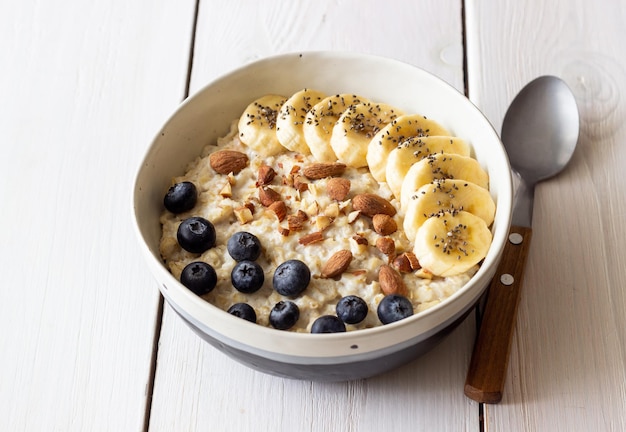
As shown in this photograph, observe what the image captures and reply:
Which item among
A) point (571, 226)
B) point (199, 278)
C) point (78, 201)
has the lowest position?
point (78, 201)

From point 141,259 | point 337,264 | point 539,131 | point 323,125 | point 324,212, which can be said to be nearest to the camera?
point 337,264

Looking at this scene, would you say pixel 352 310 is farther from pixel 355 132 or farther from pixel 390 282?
pixel 355 132

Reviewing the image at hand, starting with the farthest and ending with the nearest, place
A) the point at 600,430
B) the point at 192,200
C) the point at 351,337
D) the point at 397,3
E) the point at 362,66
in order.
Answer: the point at 397,3
the point at 362,66
the point at 192,200
the point at 600,430
the point at 351,337

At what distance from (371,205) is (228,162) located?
1.12 ft

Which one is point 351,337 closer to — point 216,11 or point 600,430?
point 600,430

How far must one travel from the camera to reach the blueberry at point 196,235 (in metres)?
1.60

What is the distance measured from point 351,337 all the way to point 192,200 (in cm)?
52

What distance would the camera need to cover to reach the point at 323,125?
1771 millimetres

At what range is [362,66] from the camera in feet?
6.09

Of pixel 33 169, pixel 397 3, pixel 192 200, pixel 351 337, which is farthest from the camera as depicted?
pixel 397 3

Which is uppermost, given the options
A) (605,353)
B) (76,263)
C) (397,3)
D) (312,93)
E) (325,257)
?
(397,3)

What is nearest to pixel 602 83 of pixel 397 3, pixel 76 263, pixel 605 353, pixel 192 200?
pixel 397 3

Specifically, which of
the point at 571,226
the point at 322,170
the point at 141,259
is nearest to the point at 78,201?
the point at 141,259

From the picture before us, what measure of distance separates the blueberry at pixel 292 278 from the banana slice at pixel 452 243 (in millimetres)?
229
